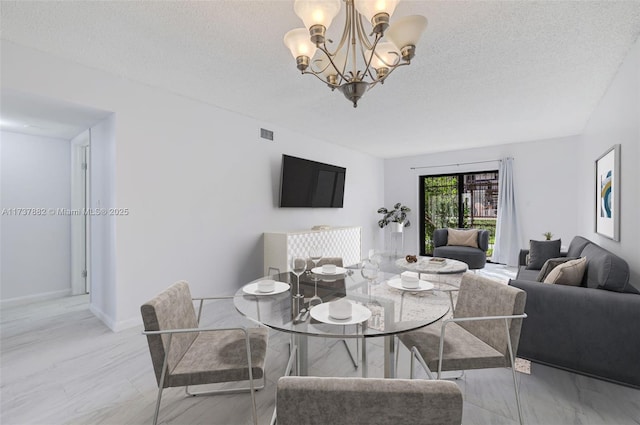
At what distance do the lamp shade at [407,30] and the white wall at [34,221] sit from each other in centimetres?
464

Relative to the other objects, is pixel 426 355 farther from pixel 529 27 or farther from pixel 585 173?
pixel 585 173

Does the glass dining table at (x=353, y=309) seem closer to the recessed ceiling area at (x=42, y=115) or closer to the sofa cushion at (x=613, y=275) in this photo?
the sofa cushion at (x=613, y=275)

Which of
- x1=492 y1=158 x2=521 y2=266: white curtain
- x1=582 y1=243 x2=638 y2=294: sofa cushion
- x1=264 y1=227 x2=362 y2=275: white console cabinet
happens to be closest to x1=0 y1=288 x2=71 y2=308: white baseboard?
x1=264 y1=227 x2=362 y2=275: white console cabinet

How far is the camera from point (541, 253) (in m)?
3.93

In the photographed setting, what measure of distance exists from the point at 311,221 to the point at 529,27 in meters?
3.86

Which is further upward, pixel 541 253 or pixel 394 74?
pixel 394 74

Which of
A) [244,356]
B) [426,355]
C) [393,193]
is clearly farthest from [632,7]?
[393,193]

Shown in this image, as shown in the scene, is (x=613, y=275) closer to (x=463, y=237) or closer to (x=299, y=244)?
(x=299, y=244)

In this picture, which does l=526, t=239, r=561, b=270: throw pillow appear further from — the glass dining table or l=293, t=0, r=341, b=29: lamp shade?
l=293, t=0, r=341, b=29: lamp shade

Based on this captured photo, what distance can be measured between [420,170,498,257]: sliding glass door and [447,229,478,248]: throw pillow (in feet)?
3.43

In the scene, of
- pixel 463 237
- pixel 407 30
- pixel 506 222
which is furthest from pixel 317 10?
pixel 506 222

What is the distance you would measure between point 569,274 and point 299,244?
2.94 m

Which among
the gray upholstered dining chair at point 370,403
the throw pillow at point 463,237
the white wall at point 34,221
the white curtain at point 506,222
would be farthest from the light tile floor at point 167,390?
the white curtain at point 506,222

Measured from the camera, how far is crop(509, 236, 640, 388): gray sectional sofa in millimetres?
1813
